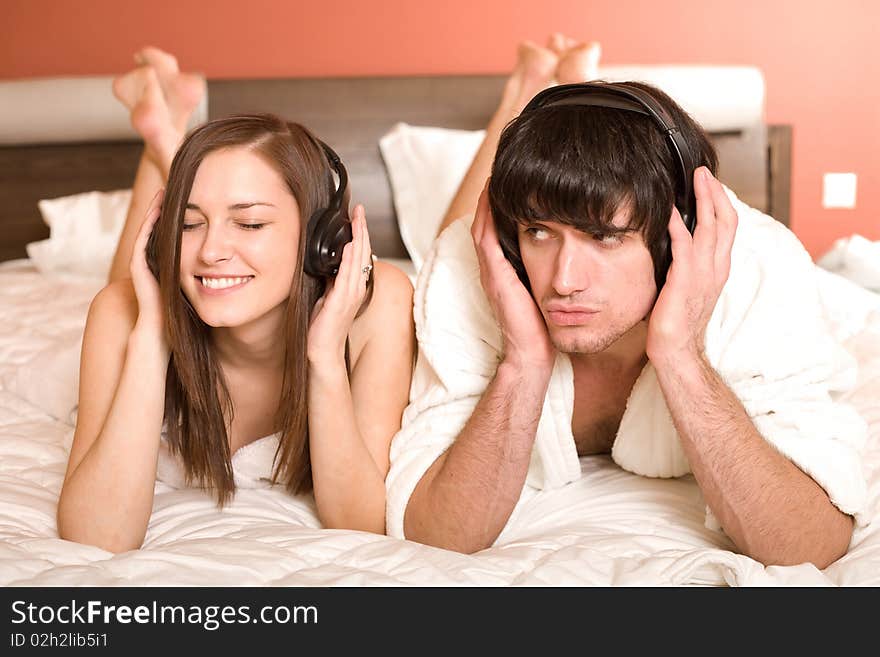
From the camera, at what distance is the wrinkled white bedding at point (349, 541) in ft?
3.68

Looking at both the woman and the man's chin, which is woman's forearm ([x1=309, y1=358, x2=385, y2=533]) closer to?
the woman

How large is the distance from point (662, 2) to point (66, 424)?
2.82 meters

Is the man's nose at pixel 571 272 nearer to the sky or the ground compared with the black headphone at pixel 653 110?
nearer to the ground

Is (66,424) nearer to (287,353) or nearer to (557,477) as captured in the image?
(287,353)

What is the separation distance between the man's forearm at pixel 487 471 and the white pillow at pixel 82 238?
6.77ft

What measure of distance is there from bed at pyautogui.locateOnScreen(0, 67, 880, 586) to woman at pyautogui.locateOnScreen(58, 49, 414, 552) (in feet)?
0.26

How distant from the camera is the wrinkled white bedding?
1.12m

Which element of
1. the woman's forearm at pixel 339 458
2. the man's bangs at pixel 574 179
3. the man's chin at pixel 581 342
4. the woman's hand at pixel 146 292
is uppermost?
the man's bangs at pixel 574 179

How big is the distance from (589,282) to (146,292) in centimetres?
68

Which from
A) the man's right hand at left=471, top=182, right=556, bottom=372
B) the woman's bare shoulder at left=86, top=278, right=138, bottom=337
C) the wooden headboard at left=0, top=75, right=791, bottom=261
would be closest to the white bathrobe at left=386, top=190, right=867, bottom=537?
Answer: the man's right hand at left=471, top=182, right=556, bottom=372

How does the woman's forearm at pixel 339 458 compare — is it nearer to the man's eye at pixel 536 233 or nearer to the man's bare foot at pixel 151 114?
the man's eye at pixel 536 233

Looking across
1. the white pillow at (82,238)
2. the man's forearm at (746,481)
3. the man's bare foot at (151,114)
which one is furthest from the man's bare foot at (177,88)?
the man's forearm at (746,481)

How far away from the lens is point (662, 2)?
Answer: 3.71 metres

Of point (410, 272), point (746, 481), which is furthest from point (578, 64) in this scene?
point (746, 481)
